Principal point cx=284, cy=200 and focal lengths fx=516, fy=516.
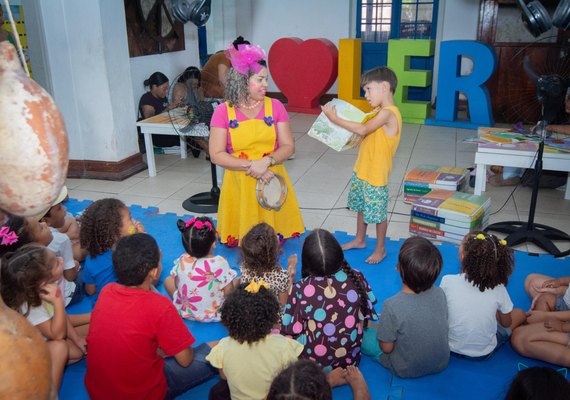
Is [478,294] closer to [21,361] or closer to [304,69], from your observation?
[21,361]

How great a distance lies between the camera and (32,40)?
212 inches

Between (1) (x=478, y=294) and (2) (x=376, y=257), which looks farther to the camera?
(2) (x=376, y=257)

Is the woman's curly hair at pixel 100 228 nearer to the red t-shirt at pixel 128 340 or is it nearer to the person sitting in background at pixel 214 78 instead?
the red t-shirt at pixel 128 340

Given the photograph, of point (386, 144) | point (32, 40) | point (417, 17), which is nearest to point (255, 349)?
point (386, 144)

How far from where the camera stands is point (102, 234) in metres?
2.95

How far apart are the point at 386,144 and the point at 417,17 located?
21.0 feet

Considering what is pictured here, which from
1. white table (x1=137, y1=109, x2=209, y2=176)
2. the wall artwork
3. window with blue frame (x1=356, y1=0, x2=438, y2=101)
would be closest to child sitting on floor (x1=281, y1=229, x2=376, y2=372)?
white table (x1=137, y1=109, x2=209, y2=176)

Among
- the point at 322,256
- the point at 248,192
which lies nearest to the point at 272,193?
the point at 248,192

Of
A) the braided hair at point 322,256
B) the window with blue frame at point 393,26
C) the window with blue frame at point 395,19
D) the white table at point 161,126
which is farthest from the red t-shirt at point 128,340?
the window with blue frame at point 395,19

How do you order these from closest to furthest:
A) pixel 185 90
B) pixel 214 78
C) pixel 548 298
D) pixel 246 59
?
pixel 548 298 → pixel 246 59 → pixel 185 90 → pixel 214 78

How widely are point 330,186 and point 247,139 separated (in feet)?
6.46

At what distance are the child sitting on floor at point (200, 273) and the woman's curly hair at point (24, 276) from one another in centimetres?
72

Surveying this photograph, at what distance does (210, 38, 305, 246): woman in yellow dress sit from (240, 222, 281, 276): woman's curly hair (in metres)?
0.84

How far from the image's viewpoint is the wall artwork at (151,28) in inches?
247
